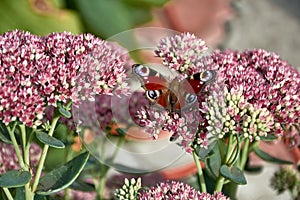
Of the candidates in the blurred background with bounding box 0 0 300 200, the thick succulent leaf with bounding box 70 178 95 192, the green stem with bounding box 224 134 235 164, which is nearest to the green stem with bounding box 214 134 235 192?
the green stem with bounding box 224 134 235 164

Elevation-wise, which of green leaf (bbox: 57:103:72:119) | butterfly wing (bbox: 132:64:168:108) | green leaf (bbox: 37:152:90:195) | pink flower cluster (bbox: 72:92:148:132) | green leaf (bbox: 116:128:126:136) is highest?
pink flower cluster (bbox: 72:92:148:132)

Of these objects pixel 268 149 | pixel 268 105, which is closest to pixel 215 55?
pixel 268 105

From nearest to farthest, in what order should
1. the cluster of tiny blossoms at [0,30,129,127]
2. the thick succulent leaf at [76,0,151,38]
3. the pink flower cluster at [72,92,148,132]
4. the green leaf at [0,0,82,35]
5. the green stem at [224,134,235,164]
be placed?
the cluster of tiny blossoms at [0,30,129,127] < the green stem at [224,134,235,164] < the pink flower cluster at [72,92,148,132] < the green leaf at [0,0,82,35] < the thick succulent leaf at [76,0,151,38]

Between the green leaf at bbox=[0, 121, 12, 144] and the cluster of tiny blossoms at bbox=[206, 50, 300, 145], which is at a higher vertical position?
the cluster of tiny blossoms at bbox=[206, 50, 300, 145]

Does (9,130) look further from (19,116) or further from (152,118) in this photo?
(152,118)

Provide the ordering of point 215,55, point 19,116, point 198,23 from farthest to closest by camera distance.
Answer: point 198,23 < point 215,55 < point 19,116

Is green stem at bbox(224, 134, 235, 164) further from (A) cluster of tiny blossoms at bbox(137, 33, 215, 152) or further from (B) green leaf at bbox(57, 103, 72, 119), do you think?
(B) green leaf at bbox(57, 103, 72, 119)
